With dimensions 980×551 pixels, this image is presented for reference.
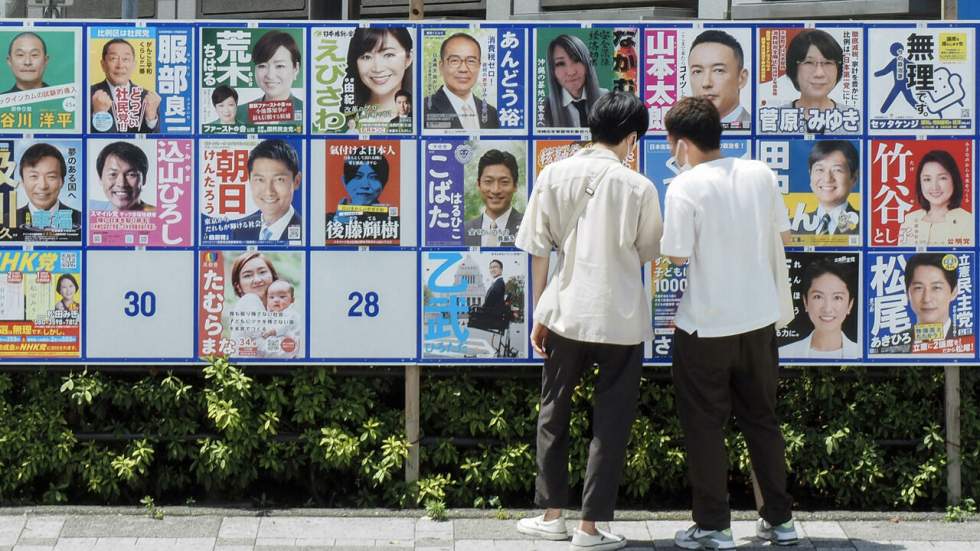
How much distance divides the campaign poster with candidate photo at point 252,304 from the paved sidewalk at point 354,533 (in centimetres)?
79

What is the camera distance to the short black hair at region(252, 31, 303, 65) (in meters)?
6.16

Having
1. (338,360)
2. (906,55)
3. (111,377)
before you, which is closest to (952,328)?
(906,55)

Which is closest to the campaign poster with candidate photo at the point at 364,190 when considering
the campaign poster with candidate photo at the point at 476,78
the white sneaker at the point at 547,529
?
the campaign poster with candidate photo at the point at 476,78

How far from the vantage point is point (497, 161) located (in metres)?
6.17

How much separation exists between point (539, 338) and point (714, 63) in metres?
1.56

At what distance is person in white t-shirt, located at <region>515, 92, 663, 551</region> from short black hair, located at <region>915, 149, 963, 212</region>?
4.62 feet

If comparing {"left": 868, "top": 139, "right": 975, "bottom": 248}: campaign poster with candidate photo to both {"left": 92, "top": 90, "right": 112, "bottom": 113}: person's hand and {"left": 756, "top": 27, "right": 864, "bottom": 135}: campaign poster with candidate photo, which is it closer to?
{"left": 756, "top": 27, "right": 864, "bottom": 135}: campaign poster with candidate photo

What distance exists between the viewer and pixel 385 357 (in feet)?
20.4

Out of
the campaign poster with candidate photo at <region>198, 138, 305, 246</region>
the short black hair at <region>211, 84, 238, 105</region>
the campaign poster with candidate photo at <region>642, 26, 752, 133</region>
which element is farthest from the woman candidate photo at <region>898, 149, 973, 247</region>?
the short black hair at <region>211, 84, 238, 105</region>

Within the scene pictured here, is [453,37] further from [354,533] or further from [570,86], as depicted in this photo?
[354,533]

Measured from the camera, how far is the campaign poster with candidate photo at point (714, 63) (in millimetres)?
6129

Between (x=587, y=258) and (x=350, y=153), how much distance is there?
4.38 feet

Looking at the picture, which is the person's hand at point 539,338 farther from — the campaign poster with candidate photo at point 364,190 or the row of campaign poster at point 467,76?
the row of campaign poster at point 467,76

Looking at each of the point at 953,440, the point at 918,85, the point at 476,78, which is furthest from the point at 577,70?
the point at 953,440
